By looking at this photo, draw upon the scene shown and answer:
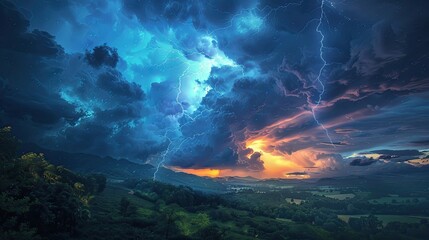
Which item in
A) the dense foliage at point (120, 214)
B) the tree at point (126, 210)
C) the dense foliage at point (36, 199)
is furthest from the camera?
the tree at point (126, 210)

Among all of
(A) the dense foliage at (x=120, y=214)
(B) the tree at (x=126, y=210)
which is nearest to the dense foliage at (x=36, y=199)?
(A) the dense foliage at (x=120, y=214)

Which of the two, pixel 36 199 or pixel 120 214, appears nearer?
pixel 36 199

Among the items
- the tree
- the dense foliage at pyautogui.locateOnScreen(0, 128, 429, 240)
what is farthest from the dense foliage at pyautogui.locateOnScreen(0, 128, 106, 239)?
the tree

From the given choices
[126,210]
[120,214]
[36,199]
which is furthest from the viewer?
[126,210]

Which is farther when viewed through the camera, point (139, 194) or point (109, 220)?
point (139, 194)

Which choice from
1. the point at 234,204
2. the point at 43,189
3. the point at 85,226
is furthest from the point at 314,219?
the point at 43,189

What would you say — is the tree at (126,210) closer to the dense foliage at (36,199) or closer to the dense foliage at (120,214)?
the dense foliage at (120,214)

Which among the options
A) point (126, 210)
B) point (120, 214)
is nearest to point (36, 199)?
point (126, 210)

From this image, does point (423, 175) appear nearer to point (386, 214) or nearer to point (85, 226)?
point (386, 214)

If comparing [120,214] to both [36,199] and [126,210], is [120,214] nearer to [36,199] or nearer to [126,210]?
[126,210]

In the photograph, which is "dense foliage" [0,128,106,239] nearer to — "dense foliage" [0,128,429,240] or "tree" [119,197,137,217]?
"dense foliage" [0,128,429,240]

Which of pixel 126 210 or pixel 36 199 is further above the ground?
pixel 36 199
